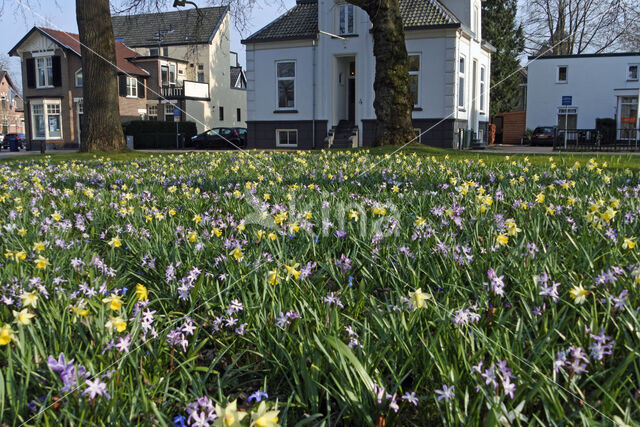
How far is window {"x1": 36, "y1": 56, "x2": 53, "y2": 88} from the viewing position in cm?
4344

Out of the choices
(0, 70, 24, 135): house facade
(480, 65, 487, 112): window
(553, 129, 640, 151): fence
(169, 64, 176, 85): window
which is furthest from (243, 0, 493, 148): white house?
(0, 70, 24, 135): house facade

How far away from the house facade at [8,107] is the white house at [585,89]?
243 feet

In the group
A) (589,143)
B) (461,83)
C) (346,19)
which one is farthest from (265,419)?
(461,83)

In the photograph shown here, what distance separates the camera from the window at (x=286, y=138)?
27812 mm

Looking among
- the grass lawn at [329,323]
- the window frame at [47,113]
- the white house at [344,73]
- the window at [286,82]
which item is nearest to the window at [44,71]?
the window frame at [47,113]

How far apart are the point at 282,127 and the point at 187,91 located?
60.9 ft

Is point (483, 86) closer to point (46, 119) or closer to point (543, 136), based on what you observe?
point (543, 136)

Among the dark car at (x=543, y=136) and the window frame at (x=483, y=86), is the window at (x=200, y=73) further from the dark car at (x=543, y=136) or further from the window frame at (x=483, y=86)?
the dark car at (x=543, y=136)

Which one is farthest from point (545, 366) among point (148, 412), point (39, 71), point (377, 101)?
point (39, 71)

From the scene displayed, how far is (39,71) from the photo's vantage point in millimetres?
43938

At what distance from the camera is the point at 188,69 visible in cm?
4797

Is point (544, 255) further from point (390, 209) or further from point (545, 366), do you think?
point (390, 209)

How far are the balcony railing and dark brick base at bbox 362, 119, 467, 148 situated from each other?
21728 millimetres

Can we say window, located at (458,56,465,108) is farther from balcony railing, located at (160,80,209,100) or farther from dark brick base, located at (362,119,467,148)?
balcony railing, located at (160,80,209,100)
